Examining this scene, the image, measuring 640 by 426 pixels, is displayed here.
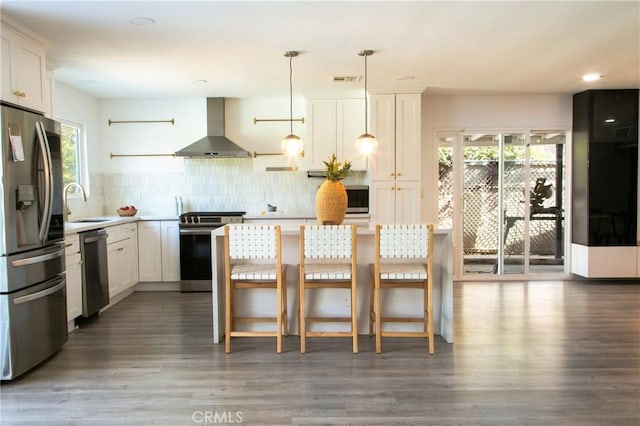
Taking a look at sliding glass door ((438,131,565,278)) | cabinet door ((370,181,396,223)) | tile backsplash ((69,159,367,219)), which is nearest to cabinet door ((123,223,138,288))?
tile backsplash ((69,159,367,219))

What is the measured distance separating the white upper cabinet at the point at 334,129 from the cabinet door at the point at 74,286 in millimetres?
2869

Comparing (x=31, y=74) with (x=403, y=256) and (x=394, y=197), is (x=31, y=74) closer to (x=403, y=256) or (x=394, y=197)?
(x=403, y=256)

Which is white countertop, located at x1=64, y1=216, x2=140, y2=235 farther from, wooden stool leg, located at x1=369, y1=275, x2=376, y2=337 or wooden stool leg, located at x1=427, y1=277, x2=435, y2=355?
wooden stool leg, located at x1=427, y1=277, x2=435, y2=355

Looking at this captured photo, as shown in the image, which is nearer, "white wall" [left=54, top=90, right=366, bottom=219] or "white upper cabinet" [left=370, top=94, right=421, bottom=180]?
"white upper cabinet" [left=370, top=94, right=421, bottom=180]

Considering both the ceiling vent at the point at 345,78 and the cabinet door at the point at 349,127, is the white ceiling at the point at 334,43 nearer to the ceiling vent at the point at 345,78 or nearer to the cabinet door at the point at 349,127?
the ceiling vent at the point at 345,78

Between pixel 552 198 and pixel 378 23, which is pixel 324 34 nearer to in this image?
pixel 378 23

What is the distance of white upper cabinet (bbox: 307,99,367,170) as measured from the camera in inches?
213

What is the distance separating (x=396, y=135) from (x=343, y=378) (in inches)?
129

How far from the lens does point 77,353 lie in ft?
10.4

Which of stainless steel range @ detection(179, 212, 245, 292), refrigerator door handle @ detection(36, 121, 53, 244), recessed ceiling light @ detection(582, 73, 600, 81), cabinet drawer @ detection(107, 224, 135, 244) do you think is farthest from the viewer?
stainless steel range @ detection(179, 212, 245, 292)

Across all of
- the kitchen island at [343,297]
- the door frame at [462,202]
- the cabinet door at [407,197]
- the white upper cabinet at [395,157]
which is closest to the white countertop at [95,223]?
the kitchen island at [343,297]

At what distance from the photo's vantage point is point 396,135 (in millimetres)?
5141

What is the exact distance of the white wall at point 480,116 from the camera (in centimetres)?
556

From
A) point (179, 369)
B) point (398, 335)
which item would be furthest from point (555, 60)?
point (179, 369)
